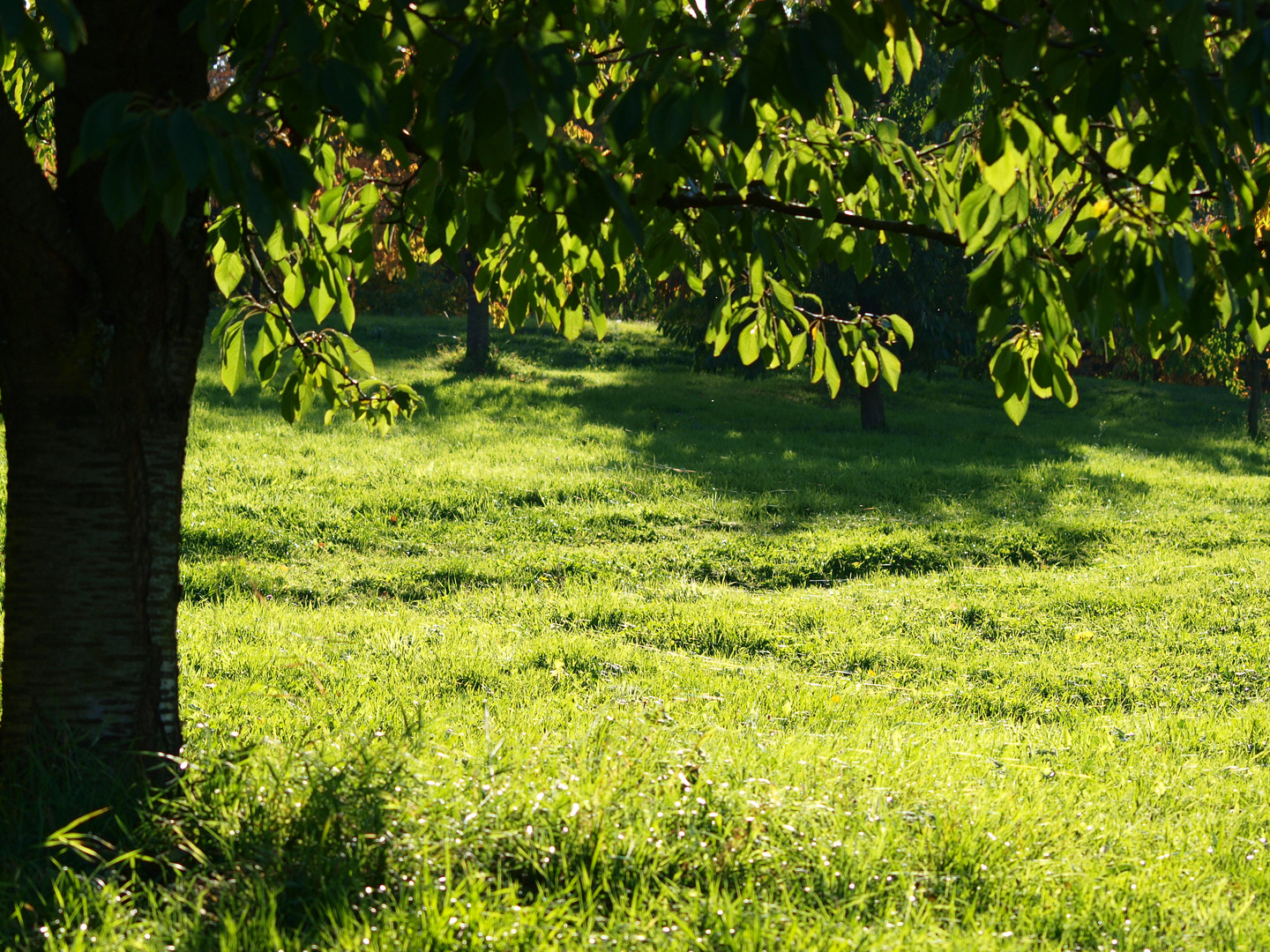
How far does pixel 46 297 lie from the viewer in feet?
9.59

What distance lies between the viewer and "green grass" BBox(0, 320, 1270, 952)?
2.72 meters

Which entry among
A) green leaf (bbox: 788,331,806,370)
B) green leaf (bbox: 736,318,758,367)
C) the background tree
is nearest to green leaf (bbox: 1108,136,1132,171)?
the background tree

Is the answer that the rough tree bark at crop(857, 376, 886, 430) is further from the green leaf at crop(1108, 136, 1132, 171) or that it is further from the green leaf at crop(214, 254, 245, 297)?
the green leaf at crop(1108, 136, 1132, 171)

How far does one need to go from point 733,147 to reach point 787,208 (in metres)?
0.32

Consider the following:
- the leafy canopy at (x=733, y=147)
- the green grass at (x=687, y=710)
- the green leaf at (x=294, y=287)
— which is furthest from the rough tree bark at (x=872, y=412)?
the green leaf at (x=294, y=287)

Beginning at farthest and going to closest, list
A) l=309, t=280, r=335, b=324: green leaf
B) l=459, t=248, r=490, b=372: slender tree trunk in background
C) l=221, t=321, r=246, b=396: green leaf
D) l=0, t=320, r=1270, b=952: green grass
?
l=459, t=248, r=490, b=372: slender tree trunk in background < l=309, t=280, r=335, b=324: green leaf < l=221, t=321, r=246, b=396: green leaf < l=0, t=320, r=1270, b=952: green grass

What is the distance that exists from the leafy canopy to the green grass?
142 centimetres

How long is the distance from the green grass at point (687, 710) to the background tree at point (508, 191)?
88 centimetres

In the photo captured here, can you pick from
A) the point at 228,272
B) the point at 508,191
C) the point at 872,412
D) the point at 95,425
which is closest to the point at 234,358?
the point at 228,272

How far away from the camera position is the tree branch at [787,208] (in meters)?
3.08

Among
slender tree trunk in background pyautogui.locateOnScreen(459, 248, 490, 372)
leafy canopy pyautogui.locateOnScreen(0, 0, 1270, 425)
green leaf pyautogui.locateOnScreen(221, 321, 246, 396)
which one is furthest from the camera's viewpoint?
slender tree trunk in background pyautogui.locateOnScreen(459, 248, 490, 372)

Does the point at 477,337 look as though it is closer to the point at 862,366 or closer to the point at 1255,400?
the point at 1255,400

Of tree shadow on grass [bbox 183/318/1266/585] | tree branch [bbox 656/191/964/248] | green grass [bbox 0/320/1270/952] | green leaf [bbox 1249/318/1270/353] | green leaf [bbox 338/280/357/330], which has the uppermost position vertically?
tree branch [bbox 656/191/964/248]

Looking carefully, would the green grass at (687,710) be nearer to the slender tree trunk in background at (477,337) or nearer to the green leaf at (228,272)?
the green leaf at (228,272)
